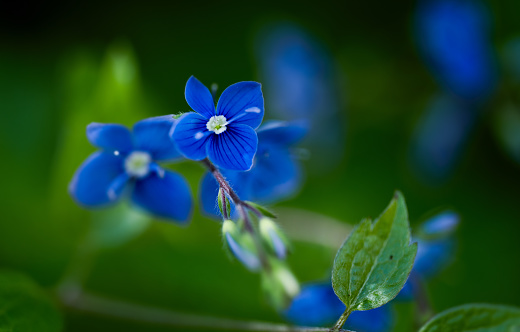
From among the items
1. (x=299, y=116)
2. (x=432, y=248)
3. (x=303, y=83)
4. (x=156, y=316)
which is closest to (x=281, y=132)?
(x=432, y=248)

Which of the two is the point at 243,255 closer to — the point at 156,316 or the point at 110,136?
the point at 110,136

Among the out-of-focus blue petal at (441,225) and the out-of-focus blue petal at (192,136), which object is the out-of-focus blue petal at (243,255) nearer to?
the out-of-focus blue petal at (192,136)

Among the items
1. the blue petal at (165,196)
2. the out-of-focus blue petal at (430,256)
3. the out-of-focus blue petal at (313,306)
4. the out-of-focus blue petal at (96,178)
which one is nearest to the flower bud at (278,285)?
Result: the out-of-focus blue petal at (313,306)

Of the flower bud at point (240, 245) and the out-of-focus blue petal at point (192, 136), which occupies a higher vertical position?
the out-of-focus blue petal at point (192, 136)

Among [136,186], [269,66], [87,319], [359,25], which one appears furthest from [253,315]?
[359,25]

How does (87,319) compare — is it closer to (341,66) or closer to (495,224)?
(341,66)

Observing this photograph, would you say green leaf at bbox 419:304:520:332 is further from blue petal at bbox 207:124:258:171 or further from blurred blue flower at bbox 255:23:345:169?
blurred blue flower at bbox 255:23:345:169
